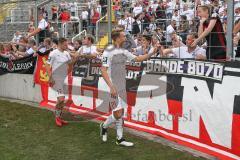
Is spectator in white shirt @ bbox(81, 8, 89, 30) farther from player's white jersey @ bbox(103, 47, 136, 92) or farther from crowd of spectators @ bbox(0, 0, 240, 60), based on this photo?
player's white jersey @ bbox(103, 47, 136, 92)

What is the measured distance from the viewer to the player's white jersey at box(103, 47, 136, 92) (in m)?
8.02

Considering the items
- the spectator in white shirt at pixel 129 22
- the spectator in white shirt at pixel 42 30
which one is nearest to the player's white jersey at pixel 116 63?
the spectator in white shirt at pixel 129 22

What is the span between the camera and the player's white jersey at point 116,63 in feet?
26.3

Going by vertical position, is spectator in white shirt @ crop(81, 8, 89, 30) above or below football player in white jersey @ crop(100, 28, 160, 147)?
above

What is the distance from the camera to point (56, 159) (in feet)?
24.2

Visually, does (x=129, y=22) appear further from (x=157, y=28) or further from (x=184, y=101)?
(x=184, y=101)

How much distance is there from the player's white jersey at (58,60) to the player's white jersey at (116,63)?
2185 mm

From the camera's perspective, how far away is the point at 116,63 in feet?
26.6

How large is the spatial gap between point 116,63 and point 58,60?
93.9 inches

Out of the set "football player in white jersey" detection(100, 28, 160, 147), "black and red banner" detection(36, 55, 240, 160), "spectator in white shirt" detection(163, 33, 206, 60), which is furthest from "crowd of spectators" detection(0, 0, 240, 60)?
"football player in white jersey" detection(100, 28, 160, 147)

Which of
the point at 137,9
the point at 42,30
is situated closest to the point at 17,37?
the point at 42,30

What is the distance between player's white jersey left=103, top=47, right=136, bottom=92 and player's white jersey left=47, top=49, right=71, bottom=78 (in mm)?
2185

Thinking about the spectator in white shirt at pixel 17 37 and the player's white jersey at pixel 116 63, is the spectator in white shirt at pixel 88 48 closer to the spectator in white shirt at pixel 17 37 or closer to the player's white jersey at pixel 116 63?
the player's white jersey at pixel 116 63

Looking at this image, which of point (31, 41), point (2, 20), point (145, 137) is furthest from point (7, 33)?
point (145, 137)
